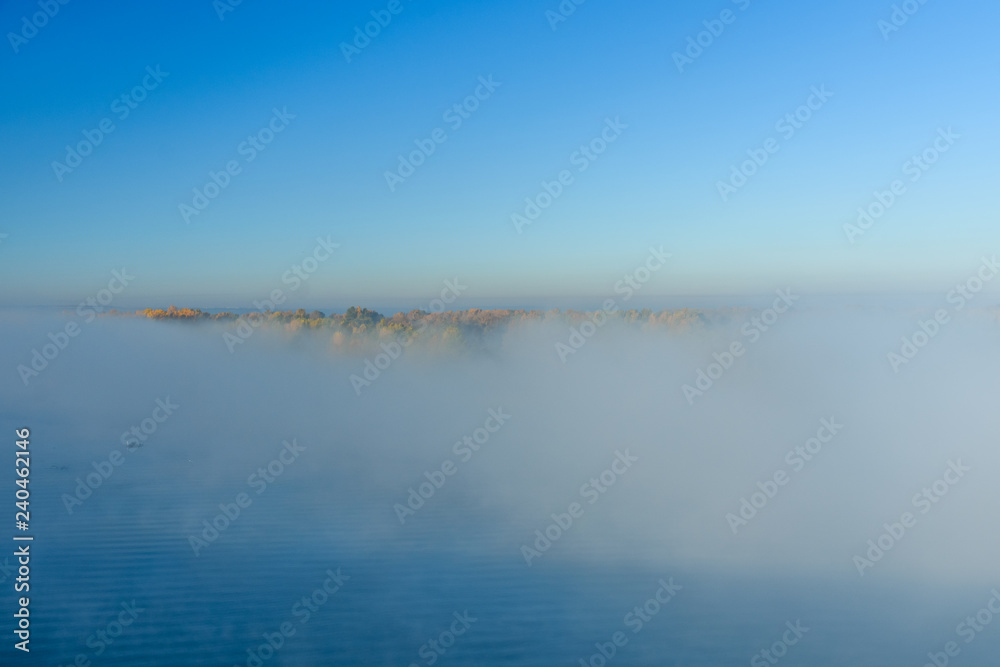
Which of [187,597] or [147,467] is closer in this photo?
[187,597]

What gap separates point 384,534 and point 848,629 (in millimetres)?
6717

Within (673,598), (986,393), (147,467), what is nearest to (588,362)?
(986,393)

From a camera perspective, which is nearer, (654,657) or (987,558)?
(654,657)

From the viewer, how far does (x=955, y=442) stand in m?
21.1

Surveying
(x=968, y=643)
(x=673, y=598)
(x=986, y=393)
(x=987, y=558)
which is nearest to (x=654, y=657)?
(x=673, y=598)

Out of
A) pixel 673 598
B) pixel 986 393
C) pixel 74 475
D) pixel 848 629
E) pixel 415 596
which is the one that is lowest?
pixel 848 629

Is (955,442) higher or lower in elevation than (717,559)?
higher

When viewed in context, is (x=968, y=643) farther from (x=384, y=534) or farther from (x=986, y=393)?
(x=986, y=393)

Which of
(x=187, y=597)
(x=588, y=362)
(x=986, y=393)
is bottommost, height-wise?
(x=187, y=597)

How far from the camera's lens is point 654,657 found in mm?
6977

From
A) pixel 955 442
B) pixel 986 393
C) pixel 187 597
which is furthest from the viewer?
pixel 986 393

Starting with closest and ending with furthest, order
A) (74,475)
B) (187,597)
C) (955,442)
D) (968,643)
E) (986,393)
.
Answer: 1. (968,643)
2. (187,597)
3. (74,475)
4. (955,442)
5. (986,393)

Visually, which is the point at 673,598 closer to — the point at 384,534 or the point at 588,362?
the point at 384,534

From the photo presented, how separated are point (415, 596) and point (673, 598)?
3.34m
